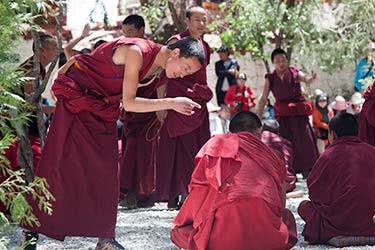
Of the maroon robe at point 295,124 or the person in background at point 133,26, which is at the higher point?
the person in background at point 133,26

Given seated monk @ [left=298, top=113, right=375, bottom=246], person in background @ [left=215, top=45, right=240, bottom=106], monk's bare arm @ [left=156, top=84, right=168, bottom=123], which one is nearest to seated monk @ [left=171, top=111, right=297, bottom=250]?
seated monk @ [left=298, top=113, right=375, bottom=246]

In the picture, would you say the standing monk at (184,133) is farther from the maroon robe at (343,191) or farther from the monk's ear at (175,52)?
the monk's ear at (175,52)

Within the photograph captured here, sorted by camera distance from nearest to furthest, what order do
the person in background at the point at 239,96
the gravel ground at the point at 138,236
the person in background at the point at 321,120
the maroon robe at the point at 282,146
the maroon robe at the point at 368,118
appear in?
the gravel ground at the point at 138,236, the maroon robe at the point at 368,118, the maroon robe at the point at 282,146, the person in background at the point at 239,96, the person in background at the point at 321,120

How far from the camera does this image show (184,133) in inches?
296

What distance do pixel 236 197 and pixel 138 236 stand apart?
1.59m

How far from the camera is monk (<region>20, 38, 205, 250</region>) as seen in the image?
201 inches

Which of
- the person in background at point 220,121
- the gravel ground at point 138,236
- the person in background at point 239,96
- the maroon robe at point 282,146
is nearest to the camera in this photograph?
the gravel ground at point 138,236

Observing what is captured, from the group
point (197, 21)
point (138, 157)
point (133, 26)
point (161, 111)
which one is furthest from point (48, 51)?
point (138, 157)

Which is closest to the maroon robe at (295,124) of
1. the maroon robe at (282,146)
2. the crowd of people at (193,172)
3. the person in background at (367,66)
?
the maroon robe at (282,146)

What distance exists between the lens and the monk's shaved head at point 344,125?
5.70m

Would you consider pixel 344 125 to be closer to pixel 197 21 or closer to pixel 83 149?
pixel 83 149

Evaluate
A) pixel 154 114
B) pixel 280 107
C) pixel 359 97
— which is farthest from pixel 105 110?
pixel 359 97

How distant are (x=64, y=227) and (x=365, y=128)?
3294 millimetres

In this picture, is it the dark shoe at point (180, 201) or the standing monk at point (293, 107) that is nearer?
the dark shoe at point (180, 201)
